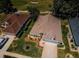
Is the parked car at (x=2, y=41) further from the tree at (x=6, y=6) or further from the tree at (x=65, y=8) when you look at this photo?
the tree at (x=65, y=8)

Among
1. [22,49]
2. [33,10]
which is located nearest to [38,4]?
[33,10]

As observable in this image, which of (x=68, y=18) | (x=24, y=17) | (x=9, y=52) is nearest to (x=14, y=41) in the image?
(x=9, y=52)

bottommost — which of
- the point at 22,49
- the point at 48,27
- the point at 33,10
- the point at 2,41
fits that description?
the point at 22,49

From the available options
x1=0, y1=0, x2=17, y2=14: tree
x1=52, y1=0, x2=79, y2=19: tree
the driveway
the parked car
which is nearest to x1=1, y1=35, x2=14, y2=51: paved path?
the parked car

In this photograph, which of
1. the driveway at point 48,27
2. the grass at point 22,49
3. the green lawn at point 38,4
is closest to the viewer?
the grass at point 22,49

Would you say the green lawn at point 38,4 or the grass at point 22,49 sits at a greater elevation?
the green lawn at point 38,4

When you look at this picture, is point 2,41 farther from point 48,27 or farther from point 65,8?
point 65,8

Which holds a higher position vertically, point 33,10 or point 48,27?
point 33,10

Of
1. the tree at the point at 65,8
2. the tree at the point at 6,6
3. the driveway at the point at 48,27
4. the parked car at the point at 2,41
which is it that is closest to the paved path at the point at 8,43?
the parked car at the point at 2,41
